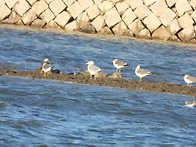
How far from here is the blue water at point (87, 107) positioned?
11.1 metres

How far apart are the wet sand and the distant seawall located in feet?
34.0

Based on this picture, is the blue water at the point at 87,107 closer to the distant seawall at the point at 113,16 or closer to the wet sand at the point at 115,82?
the wet sand at the point at 115,82

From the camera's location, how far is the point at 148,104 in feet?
48.6

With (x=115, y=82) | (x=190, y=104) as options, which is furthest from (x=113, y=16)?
(x=190, y=104)

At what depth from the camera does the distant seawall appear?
91.8 feet

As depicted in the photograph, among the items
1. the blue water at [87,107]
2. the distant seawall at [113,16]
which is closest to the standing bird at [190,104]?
the blue water at [87,107]

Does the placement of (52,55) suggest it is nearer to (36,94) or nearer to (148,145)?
(36,94)

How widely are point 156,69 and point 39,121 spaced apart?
10.5 meters

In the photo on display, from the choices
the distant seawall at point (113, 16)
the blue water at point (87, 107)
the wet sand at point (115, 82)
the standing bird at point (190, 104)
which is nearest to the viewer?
the blue water at point (87, 107)

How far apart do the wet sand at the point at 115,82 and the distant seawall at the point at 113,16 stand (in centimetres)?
1038

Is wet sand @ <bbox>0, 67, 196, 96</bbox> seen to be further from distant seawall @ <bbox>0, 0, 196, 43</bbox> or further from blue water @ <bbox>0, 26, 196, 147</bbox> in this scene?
distant seawall @ <bbox>0, 0, 196, 43</bbox>

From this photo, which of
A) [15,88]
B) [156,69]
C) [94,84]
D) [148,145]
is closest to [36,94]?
[15,88]

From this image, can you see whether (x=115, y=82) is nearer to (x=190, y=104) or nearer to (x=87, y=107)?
(x=190, y=104)

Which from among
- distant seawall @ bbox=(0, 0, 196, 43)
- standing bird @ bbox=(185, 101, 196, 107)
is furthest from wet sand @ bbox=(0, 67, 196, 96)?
distant seawall @ bbox=(0, 0, 196, 43)
